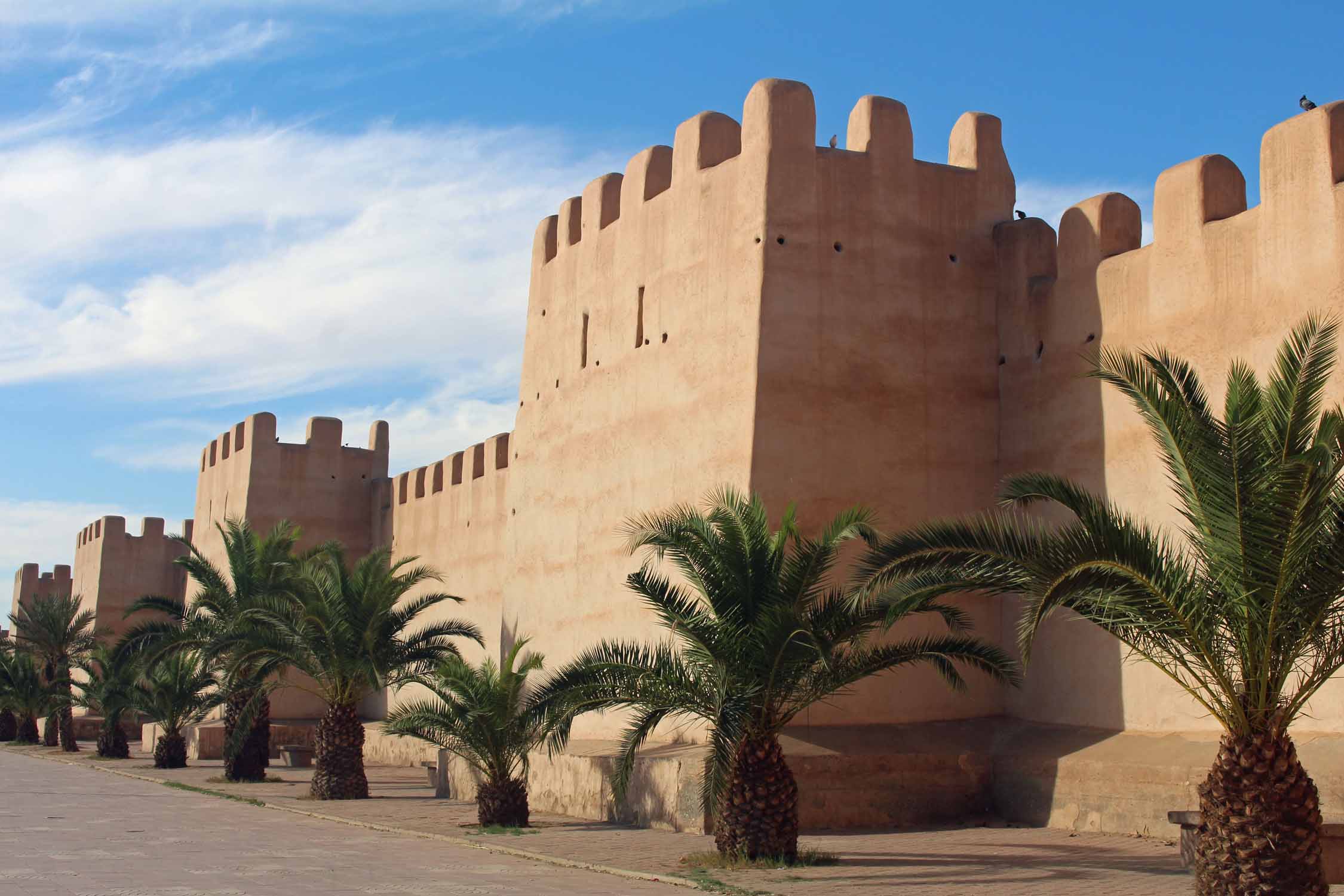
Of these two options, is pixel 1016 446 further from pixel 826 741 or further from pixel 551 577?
pixel 551 577

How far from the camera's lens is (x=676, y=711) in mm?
11195

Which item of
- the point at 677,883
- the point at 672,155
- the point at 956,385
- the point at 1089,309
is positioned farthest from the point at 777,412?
the point at 677,883

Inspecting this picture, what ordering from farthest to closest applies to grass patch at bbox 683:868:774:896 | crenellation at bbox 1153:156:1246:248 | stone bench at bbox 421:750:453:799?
stone bench at bbox 421:750:453:799, crenellation at bbox 1153:156:1246:248, grass patch at bbox 683:868:774:896

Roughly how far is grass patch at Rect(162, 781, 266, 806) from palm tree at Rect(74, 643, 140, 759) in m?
3.42

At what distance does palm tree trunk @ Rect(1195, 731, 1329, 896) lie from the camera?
7301 millimetres

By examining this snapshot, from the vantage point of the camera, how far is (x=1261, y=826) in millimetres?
7348

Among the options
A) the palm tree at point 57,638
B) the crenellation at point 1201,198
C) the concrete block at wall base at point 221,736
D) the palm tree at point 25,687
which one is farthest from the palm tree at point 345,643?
the palm tree at point 25,687

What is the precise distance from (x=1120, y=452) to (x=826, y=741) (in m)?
3.54

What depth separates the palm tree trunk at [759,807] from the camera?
10.1 metres

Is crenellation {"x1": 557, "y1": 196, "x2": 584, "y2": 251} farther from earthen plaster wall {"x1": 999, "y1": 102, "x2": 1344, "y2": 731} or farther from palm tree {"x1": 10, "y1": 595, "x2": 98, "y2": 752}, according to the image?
palm tree {"x1": 10, "y1": 595, "x2": 98, "y2": 752}

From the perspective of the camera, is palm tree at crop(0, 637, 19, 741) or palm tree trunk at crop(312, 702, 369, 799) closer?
palm tree trunk at crop(312, 702, 369, 799)

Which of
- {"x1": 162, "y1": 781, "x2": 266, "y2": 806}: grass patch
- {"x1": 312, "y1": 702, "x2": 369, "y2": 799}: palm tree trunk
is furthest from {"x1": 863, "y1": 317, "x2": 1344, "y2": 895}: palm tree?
{"x1": 162, "y1": 781, "x2": 266, "y2": 806}: grass patch

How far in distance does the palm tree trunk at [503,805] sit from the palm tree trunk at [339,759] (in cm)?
399

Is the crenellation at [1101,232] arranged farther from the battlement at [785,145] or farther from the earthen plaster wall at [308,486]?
the earthen plaster wall at [308,486]
